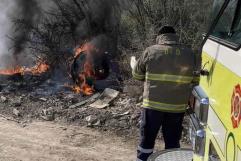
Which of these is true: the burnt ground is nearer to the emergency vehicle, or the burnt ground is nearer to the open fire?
the open fire

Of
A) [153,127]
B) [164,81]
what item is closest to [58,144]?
[153,127]

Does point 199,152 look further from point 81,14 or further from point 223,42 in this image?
point 81,14

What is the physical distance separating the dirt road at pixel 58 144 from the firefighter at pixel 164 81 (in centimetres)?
131

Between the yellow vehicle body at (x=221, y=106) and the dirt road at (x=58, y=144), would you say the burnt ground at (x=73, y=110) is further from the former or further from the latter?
the yellow vehicle body at (x=221, y=106)

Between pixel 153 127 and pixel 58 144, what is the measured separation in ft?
6.95

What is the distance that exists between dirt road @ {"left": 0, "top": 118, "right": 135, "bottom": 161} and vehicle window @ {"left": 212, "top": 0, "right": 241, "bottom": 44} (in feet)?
10.5

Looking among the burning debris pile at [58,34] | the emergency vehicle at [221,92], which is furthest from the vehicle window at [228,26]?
the burning debris pile at [58,34]

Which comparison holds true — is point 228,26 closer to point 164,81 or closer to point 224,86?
point 224,86

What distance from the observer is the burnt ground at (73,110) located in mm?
7091

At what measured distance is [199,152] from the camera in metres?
3.00

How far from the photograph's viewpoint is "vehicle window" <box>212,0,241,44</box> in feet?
8.57

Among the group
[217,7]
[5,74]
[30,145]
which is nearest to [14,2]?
[5,74]

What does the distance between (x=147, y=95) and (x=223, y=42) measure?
1972 millimetres

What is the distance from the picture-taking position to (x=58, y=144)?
249 inches
